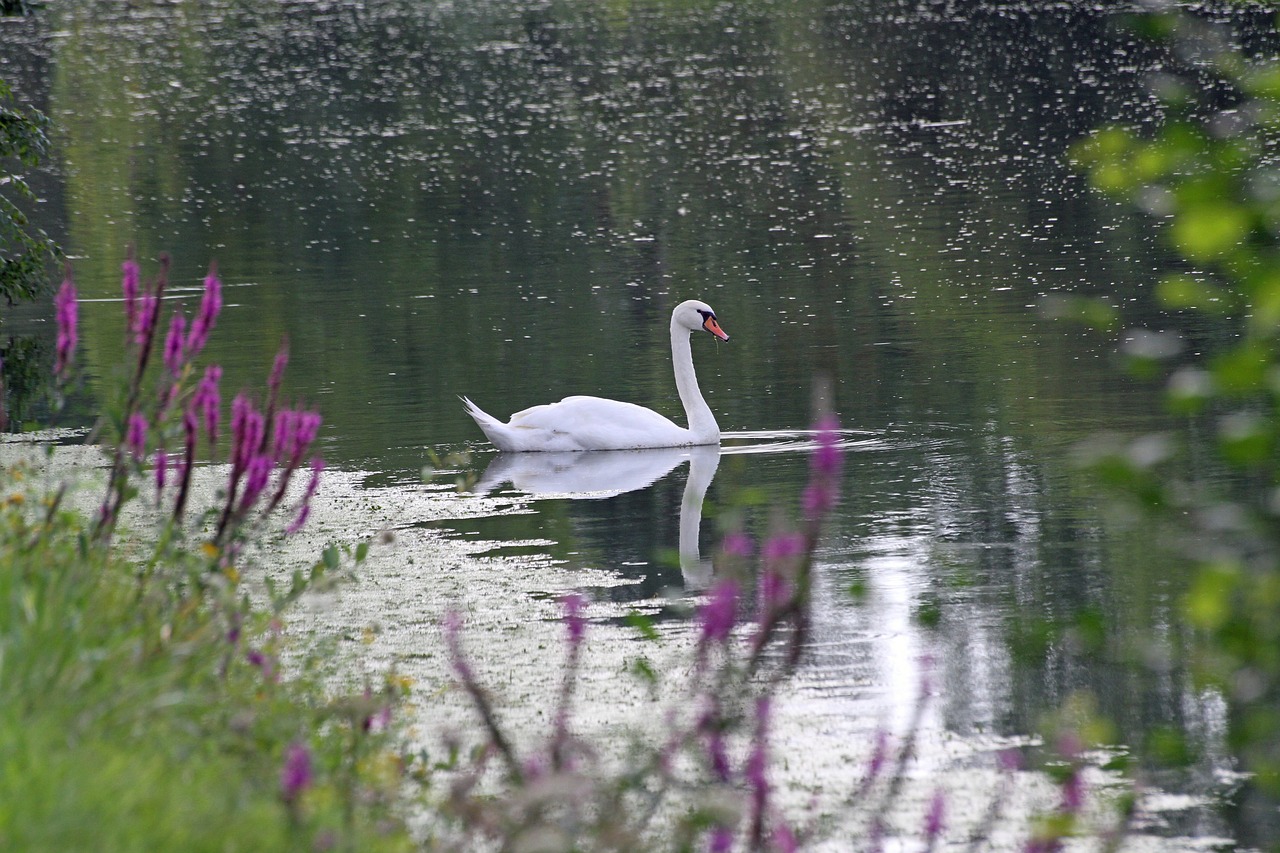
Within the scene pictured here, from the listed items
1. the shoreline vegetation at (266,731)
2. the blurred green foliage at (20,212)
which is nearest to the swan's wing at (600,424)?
the blurred green foliage at (20,212)

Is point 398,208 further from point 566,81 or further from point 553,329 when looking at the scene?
point 566,81

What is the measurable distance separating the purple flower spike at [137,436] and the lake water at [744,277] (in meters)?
1.70

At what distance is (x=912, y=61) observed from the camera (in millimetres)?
46188

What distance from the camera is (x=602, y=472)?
40.8 ft

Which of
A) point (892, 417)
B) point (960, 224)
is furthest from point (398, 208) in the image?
point (892, 417)

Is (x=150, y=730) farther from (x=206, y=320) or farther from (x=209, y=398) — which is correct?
(x=206, y=320)

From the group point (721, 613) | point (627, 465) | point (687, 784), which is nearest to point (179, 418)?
point (687, 784)

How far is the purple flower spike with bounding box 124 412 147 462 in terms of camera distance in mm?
5398

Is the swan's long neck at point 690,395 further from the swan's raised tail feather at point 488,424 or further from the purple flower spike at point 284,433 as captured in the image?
the purple flower spike at point 284,433

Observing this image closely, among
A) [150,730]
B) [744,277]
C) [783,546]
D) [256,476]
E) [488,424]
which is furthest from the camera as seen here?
[744,277]

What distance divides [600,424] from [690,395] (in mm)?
774

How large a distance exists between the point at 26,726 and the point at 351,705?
2.34 feet

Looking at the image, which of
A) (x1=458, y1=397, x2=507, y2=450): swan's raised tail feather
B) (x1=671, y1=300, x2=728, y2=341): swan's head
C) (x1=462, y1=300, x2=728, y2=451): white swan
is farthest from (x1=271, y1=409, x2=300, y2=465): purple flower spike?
(x1=671, y1=300, x2=728, y2=341): swan's head

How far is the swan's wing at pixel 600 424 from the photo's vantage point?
42.2 feet
